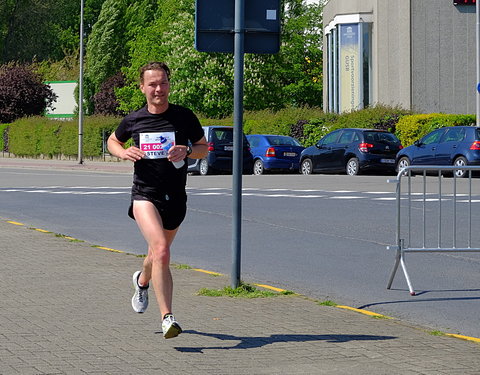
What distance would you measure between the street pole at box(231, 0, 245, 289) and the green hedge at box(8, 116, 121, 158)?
43958mm

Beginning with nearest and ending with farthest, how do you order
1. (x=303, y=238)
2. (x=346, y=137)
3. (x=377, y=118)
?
(x=303, y=238), (x=346, y=137), (x=377, y=118)

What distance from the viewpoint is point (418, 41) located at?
48.2 meters

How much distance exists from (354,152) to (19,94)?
126 ft

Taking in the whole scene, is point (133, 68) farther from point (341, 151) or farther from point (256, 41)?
point (256, 41)

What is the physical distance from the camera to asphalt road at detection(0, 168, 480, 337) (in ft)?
33.5

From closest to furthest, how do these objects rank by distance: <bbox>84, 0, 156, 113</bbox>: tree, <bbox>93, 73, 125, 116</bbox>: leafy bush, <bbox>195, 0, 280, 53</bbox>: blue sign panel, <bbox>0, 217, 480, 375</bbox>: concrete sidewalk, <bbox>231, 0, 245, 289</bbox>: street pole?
<bbox>0, 217, 480, 375</bbox>: concrete sidewalk
<bbox>231, 0, 245, 289</bbox>: street pole
<bbox>195, 0, 280, 53</bbox>: blue sign panel
<bbox>93, 73, 125, 116</bbox>: leafy bush
<bbox>84, 0, 156, 113</bbox>: tree

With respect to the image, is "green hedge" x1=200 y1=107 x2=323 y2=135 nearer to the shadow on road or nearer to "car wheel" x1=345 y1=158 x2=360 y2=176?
"car wheel" x1=345 y1=158 x2=360 y2=176

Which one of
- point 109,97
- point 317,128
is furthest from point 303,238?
point 109,97

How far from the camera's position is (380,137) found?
36.2 metres

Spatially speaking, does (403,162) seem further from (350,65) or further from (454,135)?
(350,65)

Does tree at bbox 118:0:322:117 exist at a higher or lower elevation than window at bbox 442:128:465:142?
higher

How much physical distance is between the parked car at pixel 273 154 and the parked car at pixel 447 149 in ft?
17.3

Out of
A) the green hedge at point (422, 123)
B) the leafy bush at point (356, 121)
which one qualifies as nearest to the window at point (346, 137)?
the green hedge at point (422, 123)

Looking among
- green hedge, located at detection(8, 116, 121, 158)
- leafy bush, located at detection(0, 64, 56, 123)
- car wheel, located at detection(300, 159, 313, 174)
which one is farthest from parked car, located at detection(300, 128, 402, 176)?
leafy bush, located at detection(0, 64, 56, 123)
